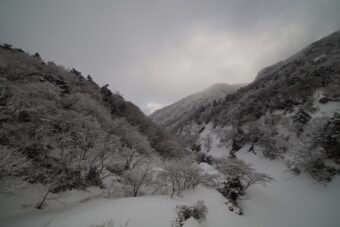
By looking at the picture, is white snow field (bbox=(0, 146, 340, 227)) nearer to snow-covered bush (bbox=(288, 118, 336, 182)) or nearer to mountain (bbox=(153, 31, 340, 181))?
snow-covered bush (bbox=(288, 118, 336, 182))

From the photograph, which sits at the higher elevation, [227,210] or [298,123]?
[298,123]

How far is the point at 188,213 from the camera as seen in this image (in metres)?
13.5

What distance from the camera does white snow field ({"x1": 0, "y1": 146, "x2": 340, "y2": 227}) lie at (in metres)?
10.3

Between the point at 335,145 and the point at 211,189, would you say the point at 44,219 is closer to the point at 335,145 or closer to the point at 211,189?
the point at 211,189

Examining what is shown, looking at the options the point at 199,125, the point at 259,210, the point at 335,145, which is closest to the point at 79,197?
the point at 259,210

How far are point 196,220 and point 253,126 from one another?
28.0m

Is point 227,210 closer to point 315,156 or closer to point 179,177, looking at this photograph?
point 179,177

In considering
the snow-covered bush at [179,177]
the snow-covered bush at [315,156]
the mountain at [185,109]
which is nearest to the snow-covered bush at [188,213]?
the snow-covered bush at [179,177]

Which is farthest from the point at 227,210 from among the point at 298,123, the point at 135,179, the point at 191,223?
the point at 298,123

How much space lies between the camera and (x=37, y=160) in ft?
43.2

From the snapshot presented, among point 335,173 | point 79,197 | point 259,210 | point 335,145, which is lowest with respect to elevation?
point 259,210

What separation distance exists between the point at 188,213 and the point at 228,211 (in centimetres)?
575

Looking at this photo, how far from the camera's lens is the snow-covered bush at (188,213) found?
1238cm

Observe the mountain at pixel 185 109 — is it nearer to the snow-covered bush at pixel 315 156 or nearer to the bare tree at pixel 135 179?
the snow-covered bush at pixel 315 156
